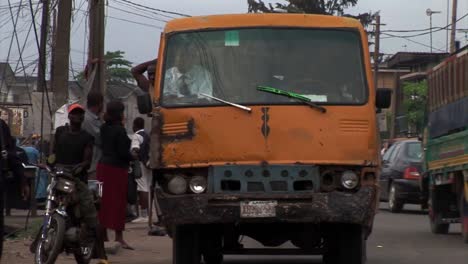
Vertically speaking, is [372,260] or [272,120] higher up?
[272,120]

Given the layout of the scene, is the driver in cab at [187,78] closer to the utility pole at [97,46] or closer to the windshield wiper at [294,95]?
the windshield wiper at [294,95]

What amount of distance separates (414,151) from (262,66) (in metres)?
13.3

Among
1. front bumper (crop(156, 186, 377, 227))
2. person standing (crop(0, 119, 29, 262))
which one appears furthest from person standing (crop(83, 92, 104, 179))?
front bumper (crop(156, 186, 377, 227))

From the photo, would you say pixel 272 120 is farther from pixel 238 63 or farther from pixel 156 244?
pixel 156 244

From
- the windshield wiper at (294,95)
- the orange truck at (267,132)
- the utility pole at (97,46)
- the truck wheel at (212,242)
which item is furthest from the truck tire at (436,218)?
the windshield wiper at (294,95)

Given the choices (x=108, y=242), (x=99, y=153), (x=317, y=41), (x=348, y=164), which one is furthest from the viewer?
(x=108, y=242)

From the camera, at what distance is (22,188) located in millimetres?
10461

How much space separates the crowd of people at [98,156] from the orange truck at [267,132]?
0.63 meters

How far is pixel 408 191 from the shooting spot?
73.6 ft

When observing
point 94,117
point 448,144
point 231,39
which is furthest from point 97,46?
point 231,39

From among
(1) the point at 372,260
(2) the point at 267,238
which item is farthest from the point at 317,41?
(1) the point at 372,260

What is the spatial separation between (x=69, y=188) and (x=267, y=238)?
2.03 m

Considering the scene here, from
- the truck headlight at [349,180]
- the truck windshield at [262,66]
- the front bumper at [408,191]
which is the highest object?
the truck windshield at [262,66]

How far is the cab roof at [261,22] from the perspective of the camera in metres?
10.4
